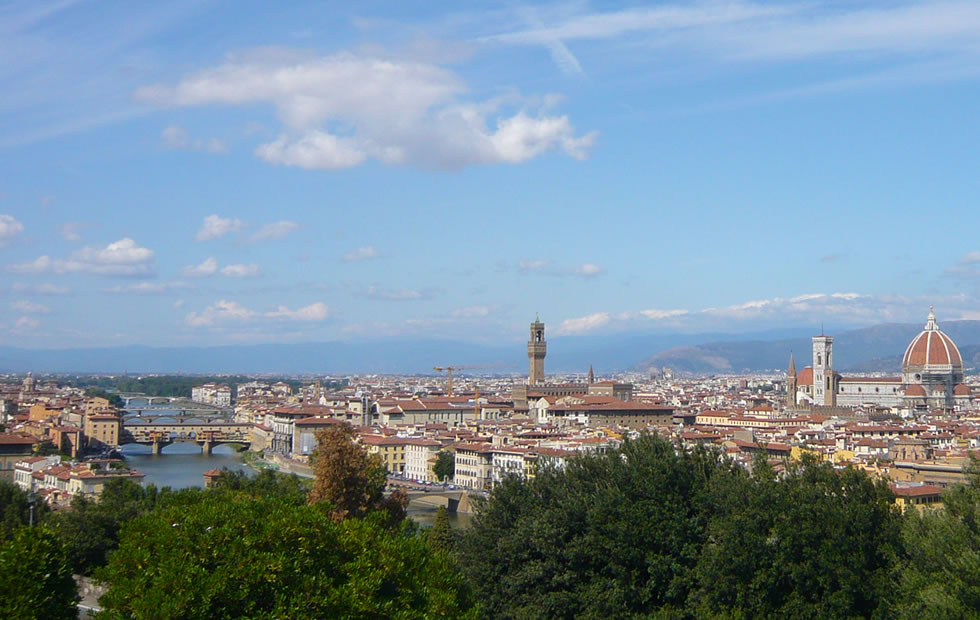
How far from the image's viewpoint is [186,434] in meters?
70.5

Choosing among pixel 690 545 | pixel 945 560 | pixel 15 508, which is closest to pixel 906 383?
pixel 15 508

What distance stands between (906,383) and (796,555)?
75480 millimetres

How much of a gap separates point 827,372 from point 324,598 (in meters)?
78.0

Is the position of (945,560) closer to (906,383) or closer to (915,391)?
(915,391)

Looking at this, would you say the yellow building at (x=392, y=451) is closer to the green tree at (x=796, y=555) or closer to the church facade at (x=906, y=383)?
the green tree at (x=796, y=555)

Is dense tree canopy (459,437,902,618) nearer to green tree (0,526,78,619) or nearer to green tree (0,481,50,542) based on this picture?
green tree (0,526,78,619)

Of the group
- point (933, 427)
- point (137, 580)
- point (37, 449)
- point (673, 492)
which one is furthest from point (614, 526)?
point (933, 427)

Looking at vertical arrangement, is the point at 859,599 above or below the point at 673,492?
below

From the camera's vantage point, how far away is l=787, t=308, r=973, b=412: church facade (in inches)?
3246

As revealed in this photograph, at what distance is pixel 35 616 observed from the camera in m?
9.03

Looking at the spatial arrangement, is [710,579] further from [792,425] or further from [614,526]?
[792,425]

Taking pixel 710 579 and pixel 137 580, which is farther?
pixel 710 579

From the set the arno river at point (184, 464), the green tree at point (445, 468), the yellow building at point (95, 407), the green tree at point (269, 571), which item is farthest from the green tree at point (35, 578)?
the yellow building at point (95, 407)

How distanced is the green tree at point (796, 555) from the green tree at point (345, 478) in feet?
18.5
